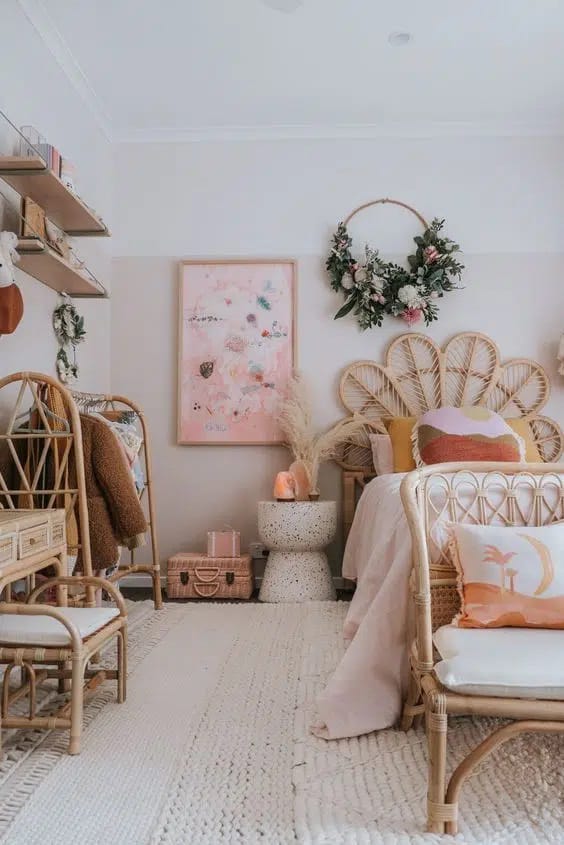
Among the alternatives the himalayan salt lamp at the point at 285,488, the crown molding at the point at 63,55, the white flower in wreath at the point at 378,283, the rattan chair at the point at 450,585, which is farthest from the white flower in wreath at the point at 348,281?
the rattan chair at the point at 450,585

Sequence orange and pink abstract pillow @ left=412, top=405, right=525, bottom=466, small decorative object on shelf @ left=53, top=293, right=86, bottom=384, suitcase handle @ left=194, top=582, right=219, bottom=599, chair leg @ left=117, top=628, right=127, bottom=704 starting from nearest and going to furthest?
chair leg @ left=117, top=628, right=127, bottom=704, orange and pink abstract pillow @ left=412, top=405, right=525, bottom=466, small decorative object on shelf @ left=53, top=293, right=86, bottom=384, suitcase handle @ left=194, top=582, right=219, bottom=599

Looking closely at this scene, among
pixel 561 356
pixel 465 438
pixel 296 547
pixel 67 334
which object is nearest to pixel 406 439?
pixel 465 438

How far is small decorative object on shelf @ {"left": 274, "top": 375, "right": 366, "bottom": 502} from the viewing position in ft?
13.0

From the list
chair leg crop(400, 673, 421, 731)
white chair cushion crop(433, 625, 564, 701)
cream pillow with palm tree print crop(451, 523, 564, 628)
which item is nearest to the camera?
white chair cushion crop(433, 625, 564, 701)

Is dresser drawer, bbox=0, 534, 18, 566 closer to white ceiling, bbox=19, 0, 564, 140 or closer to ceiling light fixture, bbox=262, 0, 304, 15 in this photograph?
white ceiling, bbox=19, 0, 564, 140

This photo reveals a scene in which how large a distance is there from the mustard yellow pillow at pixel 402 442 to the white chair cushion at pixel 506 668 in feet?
6.96

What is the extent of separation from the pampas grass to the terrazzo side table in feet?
0.69

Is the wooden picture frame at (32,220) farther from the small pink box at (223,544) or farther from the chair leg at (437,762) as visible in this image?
the chair leg at (437,762)

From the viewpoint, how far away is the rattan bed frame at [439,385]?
4168 millimetres

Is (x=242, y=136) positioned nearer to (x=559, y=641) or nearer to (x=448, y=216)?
(x=448, y=216)

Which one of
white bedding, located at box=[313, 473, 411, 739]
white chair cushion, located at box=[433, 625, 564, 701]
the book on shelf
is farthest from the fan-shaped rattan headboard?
white chair cushion, located at box=[433, 625, 564, 701]

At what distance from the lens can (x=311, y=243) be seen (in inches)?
→ 170

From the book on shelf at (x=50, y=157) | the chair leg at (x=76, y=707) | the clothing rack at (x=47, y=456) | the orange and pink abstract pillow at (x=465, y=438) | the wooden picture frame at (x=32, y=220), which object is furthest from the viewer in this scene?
the orange and pink abstract pillow at (x=465, y=438)

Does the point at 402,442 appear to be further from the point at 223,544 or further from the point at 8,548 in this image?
the point at 8,548
